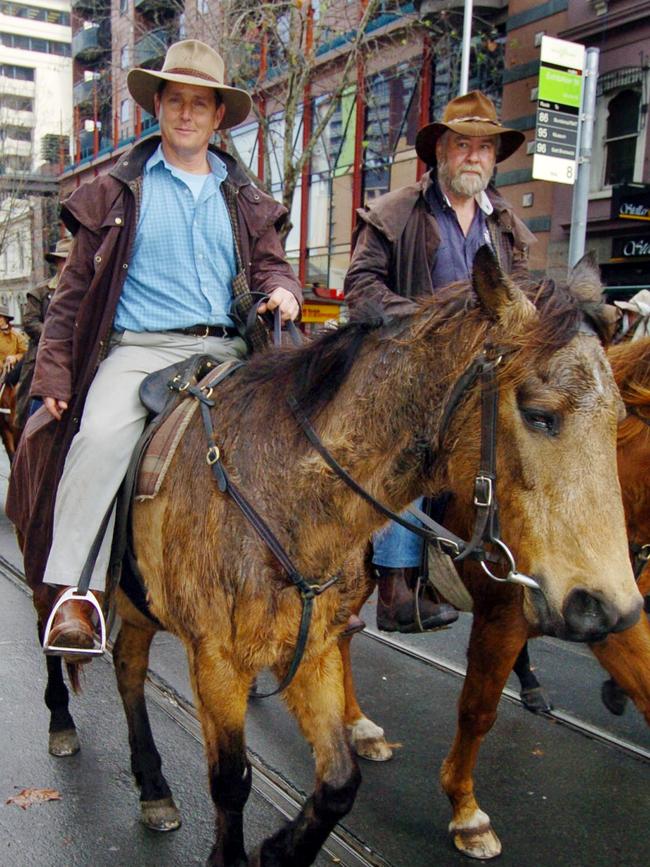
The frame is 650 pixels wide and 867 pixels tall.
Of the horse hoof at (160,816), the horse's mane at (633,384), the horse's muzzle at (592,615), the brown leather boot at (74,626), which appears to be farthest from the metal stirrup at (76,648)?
the horse's mane at (633,384)

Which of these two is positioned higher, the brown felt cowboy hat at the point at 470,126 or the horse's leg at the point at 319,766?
the brown felt cowboy hat at the point at 470,126

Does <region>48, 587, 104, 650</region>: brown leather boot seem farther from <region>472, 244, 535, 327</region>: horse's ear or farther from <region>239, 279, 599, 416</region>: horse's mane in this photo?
<region>472, 244, 535, 327</region>: horse's ear

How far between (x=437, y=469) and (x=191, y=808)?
91.8 inches

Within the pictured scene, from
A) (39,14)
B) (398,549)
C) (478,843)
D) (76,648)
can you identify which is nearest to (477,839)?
(478,843)

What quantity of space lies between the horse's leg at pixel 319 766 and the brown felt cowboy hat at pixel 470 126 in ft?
8.29

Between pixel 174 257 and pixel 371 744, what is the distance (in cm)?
267

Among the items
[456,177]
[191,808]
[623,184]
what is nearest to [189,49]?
[456,177]

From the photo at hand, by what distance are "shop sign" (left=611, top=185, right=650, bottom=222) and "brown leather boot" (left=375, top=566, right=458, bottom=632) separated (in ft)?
35.7

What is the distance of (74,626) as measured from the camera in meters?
3.00

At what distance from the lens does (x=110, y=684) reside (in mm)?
5055

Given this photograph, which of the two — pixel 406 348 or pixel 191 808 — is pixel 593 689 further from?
pixel 406 348

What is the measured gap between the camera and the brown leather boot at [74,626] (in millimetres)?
2990

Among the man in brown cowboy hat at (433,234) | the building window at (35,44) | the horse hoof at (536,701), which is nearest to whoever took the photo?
the man in brown cowboy hat at (433,234)

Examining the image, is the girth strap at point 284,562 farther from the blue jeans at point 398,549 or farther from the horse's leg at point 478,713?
the horse's leg at point 478,713
